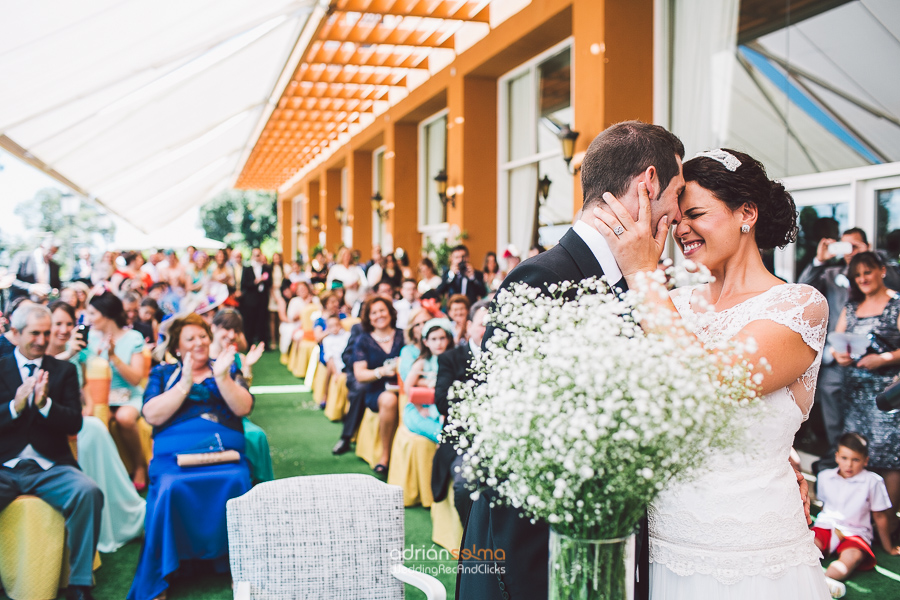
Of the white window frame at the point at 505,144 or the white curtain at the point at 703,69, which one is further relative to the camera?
the white window frame at the point at 505,144

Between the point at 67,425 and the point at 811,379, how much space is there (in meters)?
3.61

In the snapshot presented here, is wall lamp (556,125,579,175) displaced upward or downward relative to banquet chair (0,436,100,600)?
upward

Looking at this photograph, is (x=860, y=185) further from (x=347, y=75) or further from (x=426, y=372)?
(x=347, y=75)

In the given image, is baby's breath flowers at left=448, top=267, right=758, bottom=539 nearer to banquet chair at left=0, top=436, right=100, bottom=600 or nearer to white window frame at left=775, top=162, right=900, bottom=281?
banquet chair at left=0, top=436, right=100, bottom=600

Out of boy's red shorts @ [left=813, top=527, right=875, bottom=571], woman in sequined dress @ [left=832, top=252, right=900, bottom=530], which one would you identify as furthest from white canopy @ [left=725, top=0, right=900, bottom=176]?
boy's red shorts @ [left=813, top=527, right=875, bottom=571]

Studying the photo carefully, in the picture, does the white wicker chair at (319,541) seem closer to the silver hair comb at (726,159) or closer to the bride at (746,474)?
the bride at (746,474)

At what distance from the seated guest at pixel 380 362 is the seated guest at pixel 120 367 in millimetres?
1817

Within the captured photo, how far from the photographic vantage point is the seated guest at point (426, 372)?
197 inches

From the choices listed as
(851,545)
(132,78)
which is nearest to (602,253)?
(851,545)

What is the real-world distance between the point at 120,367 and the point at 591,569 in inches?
200

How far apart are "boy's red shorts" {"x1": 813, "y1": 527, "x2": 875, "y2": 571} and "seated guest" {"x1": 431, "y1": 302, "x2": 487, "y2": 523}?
2108 millimetres

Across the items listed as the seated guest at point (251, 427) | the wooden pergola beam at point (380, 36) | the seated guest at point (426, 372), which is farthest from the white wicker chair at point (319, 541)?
the wooden pergola beam at point (380, 36)

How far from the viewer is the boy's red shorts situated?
385 centimetres

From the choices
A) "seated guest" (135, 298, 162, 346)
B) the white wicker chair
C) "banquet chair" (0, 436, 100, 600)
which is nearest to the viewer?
the white wicker chair
